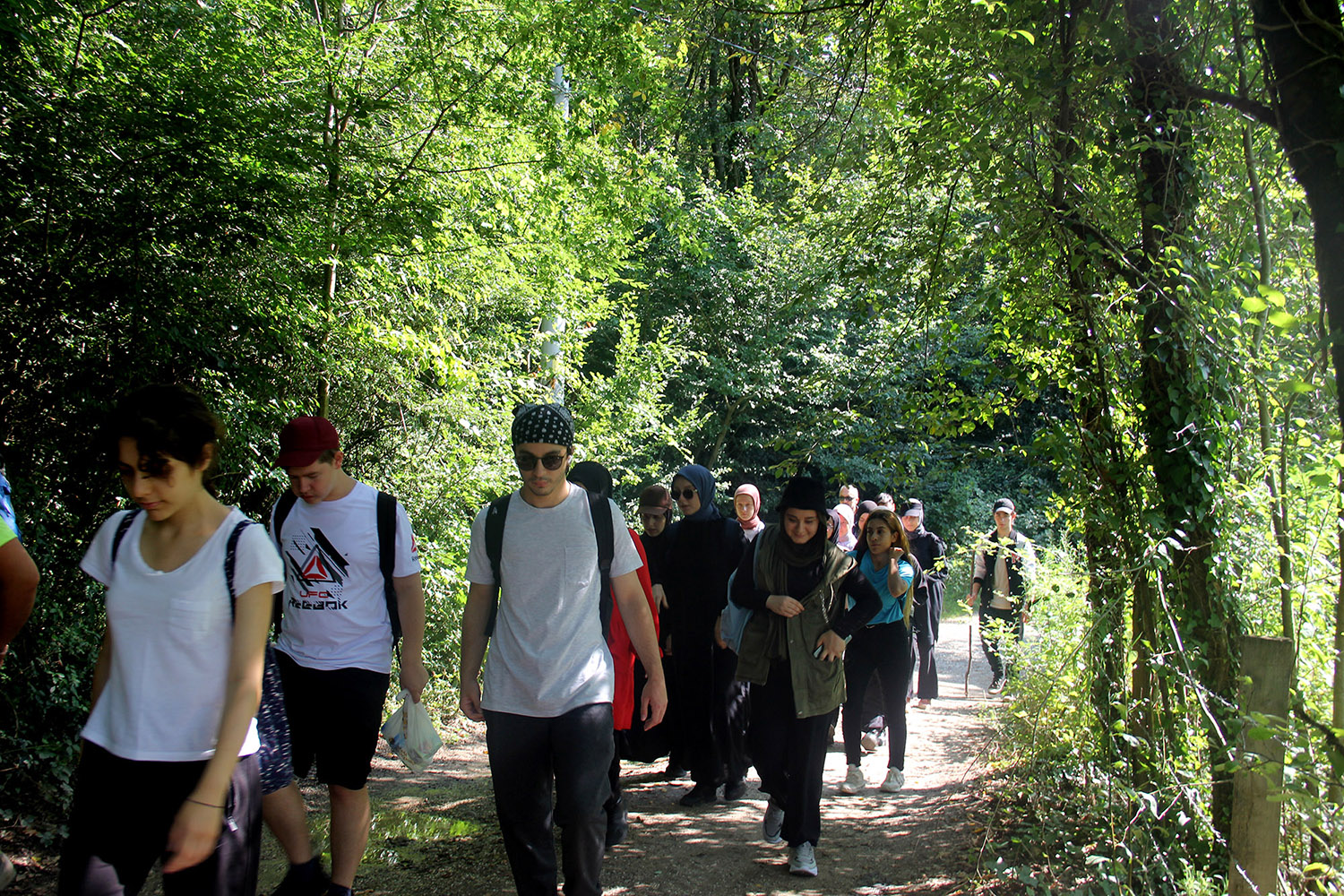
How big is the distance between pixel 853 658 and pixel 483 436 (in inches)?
149

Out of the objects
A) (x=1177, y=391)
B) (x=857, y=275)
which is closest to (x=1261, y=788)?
(x=1177, y=391)

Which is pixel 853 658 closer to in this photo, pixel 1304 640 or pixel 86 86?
pixel 1304 640

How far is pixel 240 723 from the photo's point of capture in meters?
2.53

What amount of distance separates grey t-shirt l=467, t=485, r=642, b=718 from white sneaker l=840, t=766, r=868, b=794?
3.76 metres

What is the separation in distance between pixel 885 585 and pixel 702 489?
1694mm

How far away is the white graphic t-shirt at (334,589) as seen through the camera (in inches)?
157

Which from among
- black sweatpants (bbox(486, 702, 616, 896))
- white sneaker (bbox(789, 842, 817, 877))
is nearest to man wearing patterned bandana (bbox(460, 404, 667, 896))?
black sweatpants (bbox(486, 702, 616, 896))

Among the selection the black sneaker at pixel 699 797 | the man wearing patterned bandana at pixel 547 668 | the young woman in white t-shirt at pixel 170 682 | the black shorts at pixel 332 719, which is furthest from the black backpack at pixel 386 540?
the black sneaker at pixel 699 797

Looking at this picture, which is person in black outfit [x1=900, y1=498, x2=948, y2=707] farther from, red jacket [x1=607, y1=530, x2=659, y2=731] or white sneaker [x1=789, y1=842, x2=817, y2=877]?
red jacket [x1=607, y1=530, x2=659, y2=731]

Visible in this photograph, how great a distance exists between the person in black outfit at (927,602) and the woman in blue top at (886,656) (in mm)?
971

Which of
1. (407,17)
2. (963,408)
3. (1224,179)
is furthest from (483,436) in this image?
(1224,179)

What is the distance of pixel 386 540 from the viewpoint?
4098 millimetres

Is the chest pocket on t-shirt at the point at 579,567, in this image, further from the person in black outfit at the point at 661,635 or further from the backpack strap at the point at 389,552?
the person in black outfit at the point at 661,635

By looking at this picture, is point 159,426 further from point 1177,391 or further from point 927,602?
point 927,602
